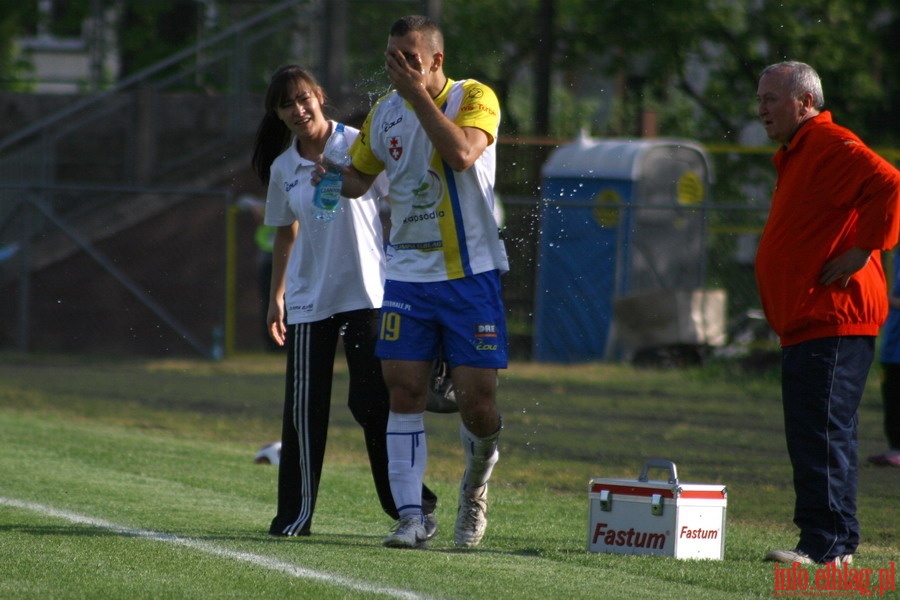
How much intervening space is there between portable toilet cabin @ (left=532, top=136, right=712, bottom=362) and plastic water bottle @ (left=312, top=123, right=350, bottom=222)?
41.4ft

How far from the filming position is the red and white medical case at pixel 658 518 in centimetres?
586

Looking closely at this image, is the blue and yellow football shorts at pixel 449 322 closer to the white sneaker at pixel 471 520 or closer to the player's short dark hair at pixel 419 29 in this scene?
the white sneaker at pixel 471 520

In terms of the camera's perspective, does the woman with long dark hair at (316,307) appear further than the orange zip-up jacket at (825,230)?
Yes

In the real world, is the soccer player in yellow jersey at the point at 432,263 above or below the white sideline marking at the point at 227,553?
above

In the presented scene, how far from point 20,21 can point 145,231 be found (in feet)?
43.1

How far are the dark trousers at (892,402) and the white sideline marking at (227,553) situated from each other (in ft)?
19.6

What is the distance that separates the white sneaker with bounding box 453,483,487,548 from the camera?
609 cm

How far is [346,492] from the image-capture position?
809 cm

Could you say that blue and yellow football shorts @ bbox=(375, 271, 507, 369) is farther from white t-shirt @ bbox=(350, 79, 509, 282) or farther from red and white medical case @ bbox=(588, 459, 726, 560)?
red and white medical case @ bbox=(588, 459, 726, 560)

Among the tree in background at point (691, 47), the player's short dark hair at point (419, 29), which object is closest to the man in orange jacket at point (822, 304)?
the player's short dark hair at point (419, 29)

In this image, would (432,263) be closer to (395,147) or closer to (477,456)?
(395,147)

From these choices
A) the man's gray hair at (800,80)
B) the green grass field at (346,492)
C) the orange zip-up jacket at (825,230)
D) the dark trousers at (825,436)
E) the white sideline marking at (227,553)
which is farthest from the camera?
the man's gray hair at (800,80)

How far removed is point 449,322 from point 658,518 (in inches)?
48.7

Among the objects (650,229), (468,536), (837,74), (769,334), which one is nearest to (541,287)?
(650,229)
